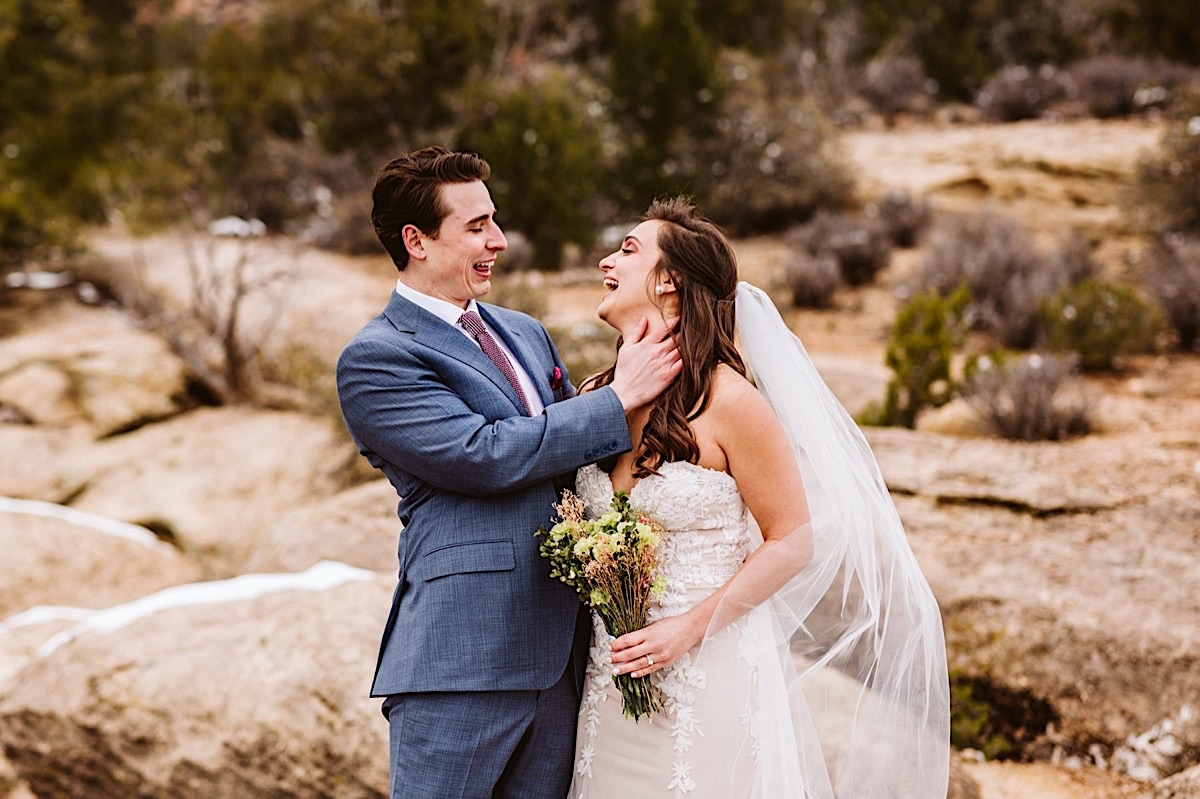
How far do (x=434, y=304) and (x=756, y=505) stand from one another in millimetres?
1044

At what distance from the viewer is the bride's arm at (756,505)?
259cm

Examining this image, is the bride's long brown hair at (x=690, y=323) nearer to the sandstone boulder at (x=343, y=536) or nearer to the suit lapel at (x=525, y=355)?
the suit lapel at (x=525, y=355)

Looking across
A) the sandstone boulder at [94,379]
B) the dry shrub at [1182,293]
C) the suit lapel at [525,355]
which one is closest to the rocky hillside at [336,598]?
the dry shrub at [1182,293]

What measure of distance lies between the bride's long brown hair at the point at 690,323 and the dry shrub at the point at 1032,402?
4810mm

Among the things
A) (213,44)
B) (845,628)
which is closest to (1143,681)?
(845,628)

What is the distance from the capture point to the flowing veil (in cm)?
277

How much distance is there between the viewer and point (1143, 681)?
13.4 feet

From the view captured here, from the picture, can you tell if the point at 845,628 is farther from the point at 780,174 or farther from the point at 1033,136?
the point at 1033,136

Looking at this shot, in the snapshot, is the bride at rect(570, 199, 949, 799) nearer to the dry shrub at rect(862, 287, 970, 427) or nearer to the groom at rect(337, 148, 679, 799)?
the groom at rect(337, 148, 679, 799)

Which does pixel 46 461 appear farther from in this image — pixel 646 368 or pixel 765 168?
pixel 765 168

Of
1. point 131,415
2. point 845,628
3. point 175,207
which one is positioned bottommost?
point 131,415

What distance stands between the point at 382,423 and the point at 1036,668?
318cm

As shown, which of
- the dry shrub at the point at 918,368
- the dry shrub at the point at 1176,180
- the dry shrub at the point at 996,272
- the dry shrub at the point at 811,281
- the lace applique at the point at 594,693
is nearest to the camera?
the lace applique at the point at 594,693

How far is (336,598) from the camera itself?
4602 mm
